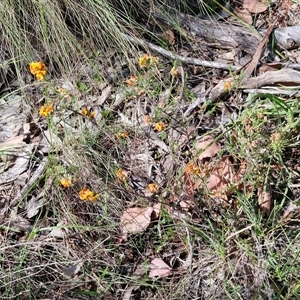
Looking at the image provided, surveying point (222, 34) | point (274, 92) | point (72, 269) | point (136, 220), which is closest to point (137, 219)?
point (136, 220)

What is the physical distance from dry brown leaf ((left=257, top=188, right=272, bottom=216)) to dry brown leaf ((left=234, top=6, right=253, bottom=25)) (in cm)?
101

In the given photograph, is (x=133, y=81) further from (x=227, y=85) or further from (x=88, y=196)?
(x=88, y=196)

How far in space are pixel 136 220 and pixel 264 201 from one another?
0.50 meters

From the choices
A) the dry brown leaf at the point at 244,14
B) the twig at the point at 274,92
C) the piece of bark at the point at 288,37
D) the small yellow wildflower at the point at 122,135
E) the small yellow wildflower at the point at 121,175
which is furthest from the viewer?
the dry brown leaf at the point at 244,14

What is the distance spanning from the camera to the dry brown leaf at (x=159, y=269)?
2.15 metres

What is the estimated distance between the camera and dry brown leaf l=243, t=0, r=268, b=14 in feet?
9.44

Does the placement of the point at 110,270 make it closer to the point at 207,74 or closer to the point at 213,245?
the point at 213,245

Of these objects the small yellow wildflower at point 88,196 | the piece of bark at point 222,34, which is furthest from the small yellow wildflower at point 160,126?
the piece of bark at point 222,34

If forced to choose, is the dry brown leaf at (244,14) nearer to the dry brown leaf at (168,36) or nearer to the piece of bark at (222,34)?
the piece of bark at (222,34)

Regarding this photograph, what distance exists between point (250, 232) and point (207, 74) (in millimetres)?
844

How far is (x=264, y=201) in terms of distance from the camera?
2211mm

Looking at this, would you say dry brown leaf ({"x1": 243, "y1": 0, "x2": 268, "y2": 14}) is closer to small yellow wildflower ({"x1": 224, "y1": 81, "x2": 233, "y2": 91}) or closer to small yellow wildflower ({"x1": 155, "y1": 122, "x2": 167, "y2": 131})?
small yellow wildflower ({"x1": 224, "y1": 81, "x2": 233, "y2": 91})

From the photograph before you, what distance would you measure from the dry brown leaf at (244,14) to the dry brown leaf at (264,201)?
39.7 inches

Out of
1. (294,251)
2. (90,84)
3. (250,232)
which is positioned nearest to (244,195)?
(250,232)
